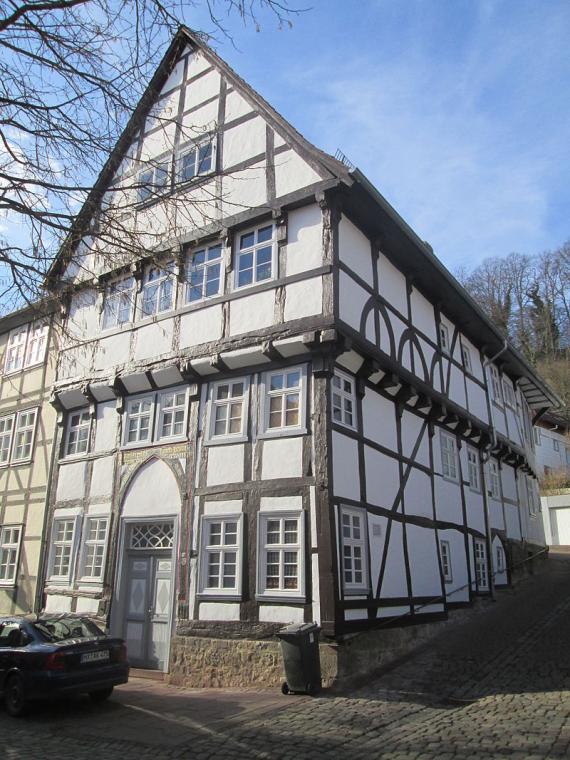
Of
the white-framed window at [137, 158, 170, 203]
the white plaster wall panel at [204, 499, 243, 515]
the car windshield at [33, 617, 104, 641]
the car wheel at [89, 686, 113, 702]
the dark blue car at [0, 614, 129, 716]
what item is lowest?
the car wheel at [89, 686, 113, 702]

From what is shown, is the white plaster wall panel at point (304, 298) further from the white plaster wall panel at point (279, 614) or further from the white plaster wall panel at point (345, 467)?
the white plaster wall panel at point (279, 614)

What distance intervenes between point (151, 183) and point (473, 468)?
1330 cm

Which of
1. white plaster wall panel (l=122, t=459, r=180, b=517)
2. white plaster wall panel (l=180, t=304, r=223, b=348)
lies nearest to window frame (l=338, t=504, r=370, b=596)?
white plaster wall panel (l=122, t=459, r=180, b=517)

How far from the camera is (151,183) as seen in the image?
7035mm

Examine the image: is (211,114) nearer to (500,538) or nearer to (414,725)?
(414,725)

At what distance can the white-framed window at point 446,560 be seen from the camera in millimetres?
14143

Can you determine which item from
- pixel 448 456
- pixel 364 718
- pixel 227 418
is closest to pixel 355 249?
pixel 227 418

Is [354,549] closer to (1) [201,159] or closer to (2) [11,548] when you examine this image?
(1) [201,159]

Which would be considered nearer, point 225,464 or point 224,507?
point 224,507

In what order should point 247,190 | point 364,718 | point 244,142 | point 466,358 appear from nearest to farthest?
1. point 364,718
2. point 247,190
3. point 244,142
4. point 466,358

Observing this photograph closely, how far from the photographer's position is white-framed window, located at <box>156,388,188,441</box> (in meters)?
13.0

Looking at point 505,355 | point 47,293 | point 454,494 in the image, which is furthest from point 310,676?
point 505,355

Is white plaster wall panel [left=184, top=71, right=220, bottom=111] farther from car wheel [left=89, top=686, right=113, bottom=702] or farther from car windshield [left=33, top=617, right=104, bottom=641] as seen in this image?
car wheel [left=89, top=686, right=113, bottom=702]

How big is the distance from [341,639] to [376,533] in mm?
2324
